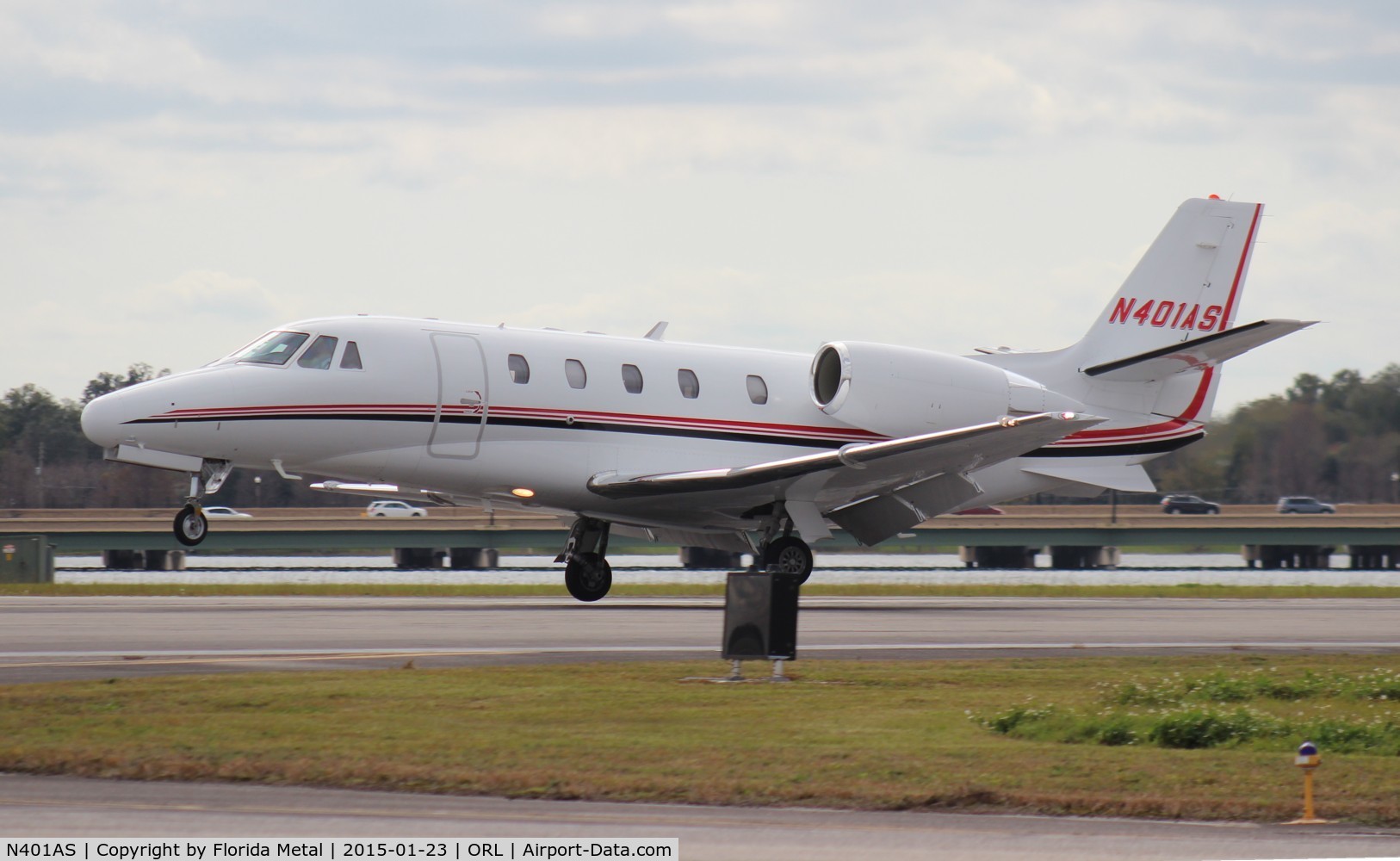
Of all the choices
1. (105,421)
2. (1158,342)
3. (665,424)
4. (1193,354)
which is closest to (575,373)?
(665,424)

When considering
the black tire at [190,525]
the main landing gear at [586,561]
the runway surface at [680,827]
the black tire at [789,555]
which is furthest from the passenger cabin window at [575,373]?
the runway surface at [680,827]

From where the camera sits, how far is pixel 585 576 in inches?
1029

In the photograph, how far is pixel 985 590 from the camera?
39.2m

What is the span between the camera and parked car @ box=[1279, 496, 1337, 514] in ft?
334

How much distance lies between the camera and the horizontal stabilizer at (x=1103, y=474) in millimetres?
27984

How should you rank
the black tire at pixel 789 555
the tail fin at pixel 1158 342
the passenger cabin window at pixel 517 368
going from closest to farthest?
the passenger cabin window at pixel 517 368, the black tire at pixel 789 555, the tail fin at pixel 1158 342

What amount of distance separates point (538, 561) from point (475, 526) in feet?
42.4

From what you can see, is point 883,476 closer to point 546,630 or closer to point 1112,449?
point 546,630

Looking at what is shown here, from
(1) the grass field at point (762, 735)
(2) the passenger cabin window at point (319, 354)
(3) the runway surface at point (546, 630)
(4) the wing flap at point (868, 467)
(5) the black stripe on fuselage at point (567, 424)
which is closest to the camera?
(1) the grass field at point (762, 735)

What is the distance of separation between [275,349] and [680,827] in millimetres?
14701

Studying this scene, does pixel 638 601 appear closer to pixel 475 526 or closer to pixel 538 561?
pixel 475 526

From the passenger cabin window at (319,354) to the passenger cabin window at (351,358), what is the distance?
0.17m

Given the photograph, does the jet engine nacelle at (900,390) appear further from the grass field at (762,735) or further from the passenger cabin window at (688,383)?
the grass field at (762,735)

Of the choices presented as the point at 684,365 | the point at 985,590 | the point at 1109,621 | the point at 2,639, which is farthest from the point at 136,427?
the point at 985,590
